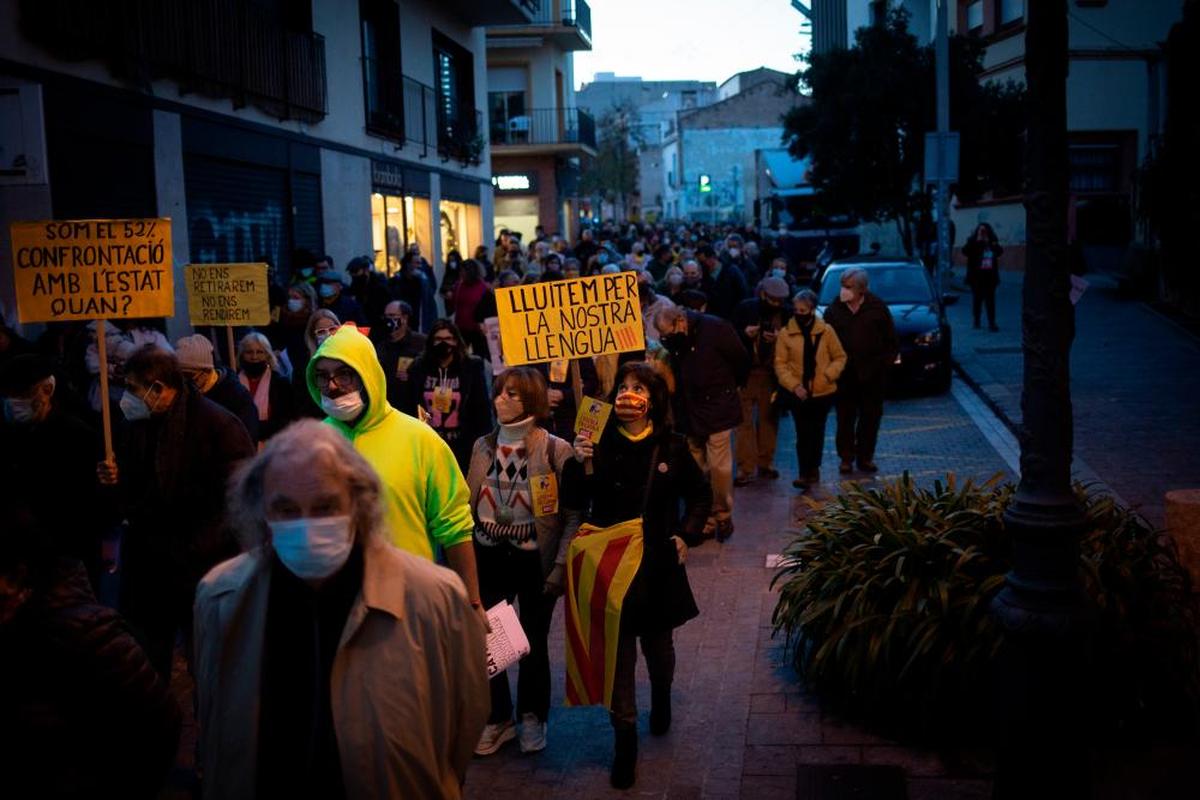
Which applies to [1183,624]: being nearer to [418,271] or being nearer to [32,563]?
[32,563]

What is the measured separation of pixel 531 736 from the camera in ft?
19.9

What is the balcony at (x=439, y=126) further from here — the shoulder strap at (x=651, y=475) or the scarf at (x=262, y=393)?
the shoulder strap at (x=651, y=475)

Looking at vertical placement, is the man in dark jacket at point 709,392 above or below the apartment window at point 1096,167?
below

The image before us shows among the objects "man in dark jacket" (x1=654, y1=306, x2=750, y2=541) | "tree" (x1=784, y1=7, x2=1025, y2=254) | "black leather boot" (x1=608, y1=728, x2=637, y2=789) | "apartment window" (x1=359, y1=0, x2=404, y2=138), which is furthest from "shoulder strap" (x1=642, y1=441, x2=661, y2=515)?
"tree" (x1=784, y1=7, x2=1025, y2=254)

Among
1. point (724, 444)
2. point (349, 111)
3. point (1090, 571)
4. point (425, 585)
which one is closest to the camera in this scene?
point (425, 585)

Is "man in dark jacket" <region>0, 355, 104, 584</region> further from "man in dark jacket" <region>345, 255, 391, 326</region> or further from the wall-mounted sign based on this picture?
the wall-mounted sign

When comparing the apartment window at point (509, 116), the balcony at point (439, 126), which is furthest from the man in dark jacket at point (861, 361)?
the apartment window at point (509, 116)

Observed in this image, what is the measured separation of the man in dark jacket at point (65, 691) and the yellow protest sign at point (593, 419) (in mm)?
3112

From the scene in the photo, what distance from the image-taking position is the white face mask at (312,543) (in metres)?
3.11

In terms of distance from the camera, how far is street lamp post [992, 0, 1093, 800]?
183 inches

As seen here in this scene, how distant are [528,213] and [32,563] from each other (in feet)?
141

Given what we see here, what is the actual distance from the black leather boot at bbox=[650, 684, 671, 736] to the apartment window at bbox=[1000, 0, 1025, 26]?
1259 inches

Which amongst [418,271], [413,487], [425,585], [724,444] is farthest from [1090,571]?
[418,271]

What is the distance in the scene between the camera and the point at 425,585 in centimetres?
327
